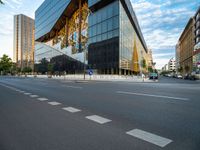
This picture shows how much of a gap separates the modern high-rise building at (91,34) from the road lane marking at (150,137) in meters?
29.0

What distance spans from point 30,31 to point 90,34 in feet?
412

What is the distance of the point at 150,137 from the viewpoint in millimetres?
3141

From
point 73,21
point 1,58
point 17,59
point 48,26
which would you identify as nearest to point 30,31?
point 17,59

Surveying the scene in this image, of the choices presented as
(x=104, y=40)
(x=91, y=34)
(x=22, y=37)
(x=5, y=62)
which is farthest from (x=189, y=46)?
(x=22, y=37)

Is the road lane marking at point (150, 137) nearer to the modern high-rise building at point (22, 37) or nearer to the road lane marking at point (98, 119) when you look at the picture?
the road lane marking at point (98, 119)

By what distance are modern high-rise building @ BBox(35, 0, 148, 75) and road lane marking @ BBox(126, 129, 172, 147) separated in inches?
1143

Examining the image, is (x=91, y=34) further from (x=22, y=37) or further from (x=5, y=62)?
(x=22, y=37)

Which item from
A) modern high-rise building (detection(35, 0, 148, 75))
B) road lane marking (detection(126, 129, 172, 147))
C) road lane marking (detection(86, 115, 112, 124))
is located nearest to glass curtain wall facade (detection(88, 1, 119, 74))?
modern high-rise building (detection(35, 0, 148, 75))

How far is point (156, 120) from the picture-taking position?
14.0 ft

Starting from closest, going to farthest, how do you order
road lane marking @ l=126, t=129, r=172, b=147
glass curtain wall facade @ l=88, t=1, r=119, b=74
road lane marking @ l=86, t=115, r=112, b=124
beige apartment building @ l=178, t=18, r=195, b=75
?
road lane marking @ l=126, t=129, r=172, b=147, road lane marking @ l=86, t=115, r=112, b=124, glass curtain wall facade @ l=88, t=1, r=119, b=74, beige apartment building @ l=178, t=18, r=195, b=75

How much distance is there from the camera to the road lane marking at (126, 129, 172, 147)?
291cm

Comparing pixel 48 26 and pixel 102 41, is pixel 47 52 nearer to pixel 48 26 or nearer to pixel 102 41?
pixel 48 26

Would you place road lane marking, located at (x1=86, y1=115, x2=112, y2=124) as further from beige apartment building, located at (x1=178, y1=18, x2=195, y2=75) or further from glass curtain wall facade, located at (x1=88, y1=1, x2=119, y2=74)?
beige apartment building, located at (x1=178, y1=18, x2=195, y2=75)

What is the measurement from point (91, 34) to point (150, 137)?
45449 mm
